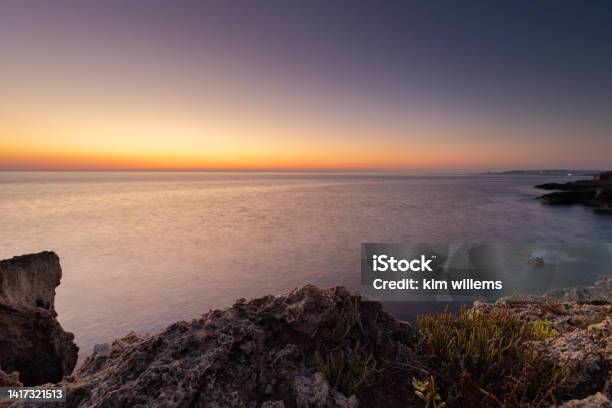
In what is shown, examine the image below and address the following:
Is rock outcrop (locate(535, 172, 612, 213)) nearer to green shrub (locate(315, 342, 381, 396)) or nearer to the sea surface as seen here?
the sea surface

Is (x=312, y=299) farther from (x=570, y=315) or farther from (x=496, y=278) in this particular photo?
(x=496, y=278)

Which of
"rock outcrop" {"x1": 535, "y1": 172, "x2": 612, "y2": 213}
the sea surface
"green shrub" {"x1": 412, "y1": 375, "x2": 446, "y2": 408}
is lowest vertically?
the sea surface

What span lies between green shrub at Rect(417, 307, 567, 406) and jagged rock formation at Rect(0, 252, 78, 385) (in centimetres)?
699

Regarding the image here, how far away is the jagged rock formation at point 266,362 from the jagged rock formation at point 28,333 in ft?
8.29

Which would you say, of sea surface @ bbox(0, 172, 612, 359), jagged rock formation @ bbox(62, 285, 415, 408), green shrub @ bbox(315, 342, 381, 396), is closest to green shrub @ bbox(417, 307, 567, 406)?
jagged rock formation @ bbox(62, 285, 415, 408)

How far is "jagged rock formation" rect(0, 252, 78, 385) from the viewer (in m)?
5.61

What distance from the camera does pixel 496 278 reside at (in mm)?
15359

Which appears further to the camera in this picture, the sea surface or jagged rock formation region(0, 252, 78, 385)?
the sea surface

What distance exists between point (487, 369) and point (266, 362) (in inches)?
105

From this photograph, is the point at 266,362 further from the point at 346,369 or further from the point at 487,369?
A: the point at 487,369

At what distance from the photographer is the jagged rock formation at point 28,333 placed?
561 cm

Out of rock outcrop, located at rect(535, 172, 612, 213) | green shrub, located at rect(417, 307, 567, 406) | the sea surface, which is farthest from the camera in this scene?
rock outcrop, located at rect(535, 172, 612, 213)

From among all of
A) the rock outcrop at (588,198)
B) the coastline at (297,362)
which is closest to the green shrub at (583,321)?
the coastline at (297,362)

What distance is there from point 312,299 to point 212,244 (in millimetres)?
24269
